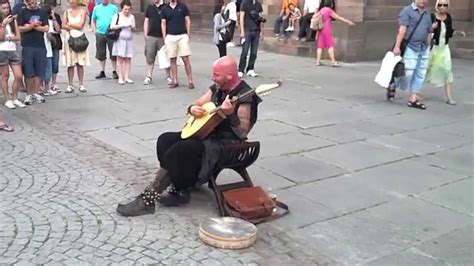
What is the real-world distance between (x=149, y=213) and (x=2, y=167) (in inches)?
82.0

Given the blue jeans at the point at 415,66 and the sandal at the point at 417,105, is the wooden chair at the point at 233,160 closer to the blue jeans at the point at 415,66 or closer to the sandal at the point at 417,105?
the blue jeans at the point at 415,66

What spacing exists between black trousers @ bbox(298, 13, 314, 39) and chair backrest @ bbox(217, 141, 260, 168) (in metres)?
11.6

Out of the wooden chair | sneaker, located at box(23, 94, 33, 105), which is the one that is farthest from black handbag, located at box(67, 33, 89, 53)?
the wooden chair

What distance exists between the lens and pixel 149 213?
514 centimetres

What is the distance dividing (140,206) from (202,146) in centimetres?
73

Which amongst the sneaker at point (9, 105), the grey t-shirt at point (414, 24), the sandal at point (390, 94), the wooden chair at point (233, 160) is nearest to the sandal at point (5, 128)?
the sneaker at point (9, 105)

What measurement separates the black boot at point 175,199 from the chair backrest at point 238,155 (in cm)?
50

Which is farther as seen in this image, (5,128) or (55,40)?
(55,40)

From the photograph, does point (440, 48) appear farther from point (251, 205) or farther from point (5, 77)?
point (5, 77)

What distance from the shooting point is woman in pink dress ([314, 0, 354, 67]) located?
14.0 metres

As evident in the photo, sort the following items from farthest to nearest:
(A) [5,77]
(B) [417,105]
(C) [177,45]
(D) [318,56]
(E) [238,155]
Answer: (D) [318,56] < (C) [177,45] < (B) [417,105] < (A) [5,77] < (E) [238,155]

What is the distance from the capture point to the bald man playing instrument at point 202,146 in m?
5.01

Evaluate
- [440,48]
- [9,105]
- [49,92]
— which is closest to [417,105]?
[440,48]

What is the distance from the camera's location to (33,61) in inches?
363
